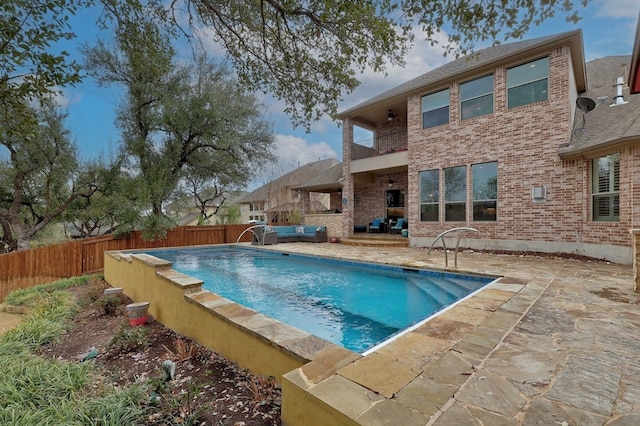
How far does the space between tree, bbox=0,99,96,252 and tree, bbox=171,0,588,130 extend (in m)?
9.65

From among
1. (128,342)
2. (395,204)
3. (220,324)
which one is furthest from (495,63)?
(128,342)

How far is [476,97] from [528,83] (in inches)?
60.2

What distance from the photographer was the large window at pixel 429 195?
37.1ft

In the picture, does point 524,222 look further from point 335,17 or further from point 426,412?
point 426,412

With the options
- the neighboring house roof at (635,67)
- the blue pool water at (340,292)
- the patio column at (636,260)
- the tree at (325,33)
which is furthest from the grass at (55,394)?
the patio column at (636,260)

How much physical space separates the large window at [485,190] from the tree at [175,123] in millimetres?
9831

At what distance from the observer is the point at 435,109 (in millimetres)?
11477

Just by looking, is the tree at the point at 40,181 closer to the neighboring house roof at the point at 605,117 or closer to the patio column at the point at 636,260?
the patio column at the point at 636,260

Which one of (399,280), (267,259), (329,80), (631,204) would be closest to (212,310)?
(329,80)

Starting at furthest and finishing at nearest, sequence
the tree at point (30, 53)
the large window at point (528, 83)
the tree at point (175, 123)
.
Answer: the tree at point (175, 123)
the large window at point (528, 83)
the tree at point (30, 53)

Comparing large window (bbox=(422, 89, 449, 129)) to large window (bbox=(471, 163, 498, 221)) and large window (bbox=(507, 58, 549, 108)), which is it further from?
large window (bbox=(471, 163, 498, 221))

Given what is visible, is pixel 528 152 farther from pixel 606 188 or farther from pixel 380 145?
pixel 380 145

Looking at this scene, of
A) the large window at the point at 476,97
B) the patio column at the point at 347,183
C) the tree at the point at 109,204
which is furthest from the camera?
the patio column at the point at 347,183

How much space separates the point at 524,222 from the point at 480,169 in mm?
2247
